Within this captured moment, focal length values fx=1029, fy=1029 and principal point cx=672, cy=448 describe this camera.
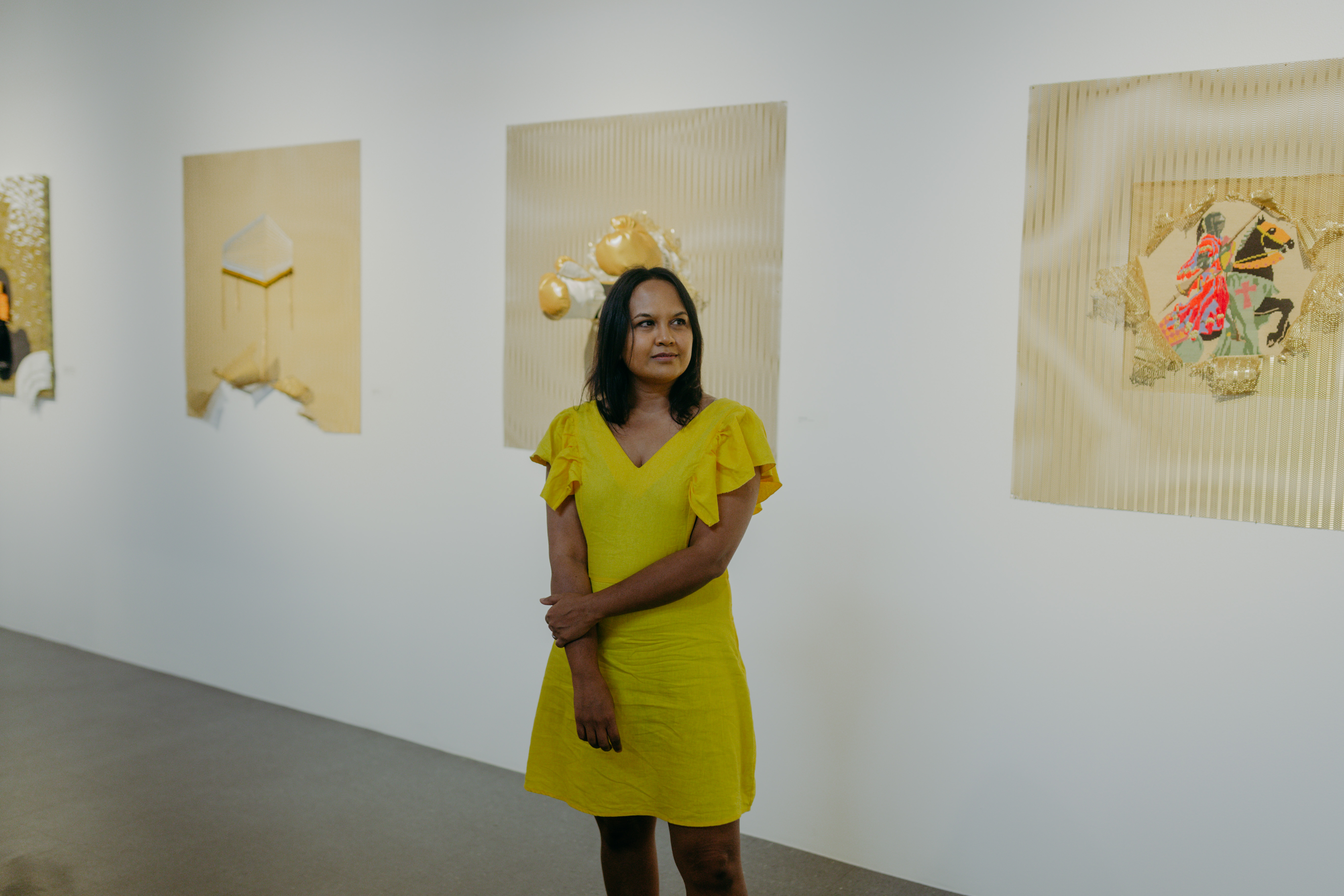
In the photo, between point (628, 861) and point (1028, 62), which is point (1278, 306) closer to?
A: point (1028, 62)

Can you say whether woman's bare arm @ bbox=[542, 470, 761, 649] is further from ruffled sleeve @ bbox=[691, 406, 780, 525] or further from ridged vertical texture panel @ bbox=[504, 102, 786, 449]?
ridged vertical texture panel @ bbox=[504, 102, 786, 449]

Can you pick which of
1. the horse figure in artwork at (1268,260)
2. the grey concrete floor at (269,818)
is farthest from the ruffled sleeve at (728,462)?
the grey concrete floor at (269,818)

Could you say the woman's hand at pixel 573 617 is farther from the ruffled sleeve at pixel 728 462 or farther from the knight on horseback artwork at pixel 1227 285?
the knight on horseback artwork at pixel 1227 285

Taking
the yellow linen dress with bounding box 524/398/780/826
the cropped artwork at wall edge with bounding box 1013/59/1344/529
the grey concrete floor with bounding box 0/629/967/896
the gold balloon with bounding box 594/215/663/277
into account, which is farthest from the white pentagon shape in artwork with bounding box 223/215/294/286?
the cropped artwork at wall edge with bounding box 1013/59/1344/529

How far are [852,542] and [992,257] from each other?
0.84m

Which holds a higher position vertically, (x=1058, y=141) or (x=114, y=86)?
(x=114, y=86)

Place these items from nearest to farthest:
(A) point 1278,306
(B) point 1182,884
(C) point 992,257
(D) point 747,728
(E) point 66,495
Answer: (D) point 747,728 → (A) point 1278,306 → (B) point 1182,884 → (C) point 992,257 → (E) point 66,495

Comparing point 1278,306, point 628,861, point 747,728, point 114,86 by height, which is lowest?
point 628,861

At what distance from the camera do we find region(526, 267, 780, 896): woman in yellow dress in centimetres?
190

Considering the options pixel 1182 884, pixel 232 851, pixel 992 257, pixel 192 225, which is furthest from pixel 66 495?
pixel 1182 884

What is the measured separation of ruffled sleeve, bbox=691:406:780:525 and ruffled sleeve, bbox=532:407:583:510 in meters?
0.23

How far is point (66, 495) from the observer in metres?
4.80

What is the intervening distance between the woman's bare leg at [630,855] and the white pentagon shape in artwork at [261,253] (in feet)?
8.95

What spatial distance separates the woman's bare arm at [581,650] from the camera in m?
1.90
